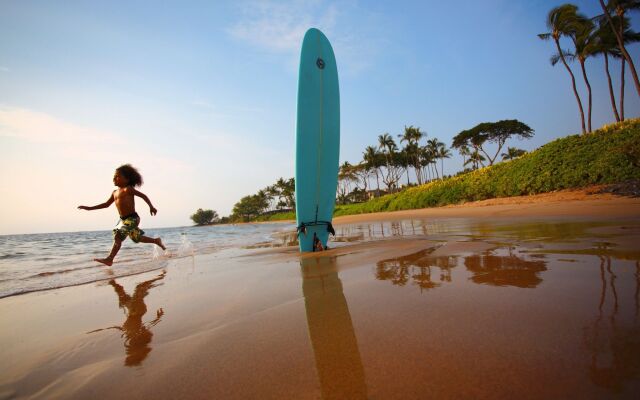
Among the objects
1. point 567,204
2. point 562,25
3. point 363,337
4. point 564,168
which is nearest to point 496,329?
point 363,337

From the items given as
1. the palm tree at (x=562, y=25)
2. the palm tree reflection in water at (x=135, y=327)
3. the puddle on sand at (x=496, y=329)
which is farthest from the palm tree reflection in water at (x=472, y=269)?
the palm tree at (x=562, y=25)

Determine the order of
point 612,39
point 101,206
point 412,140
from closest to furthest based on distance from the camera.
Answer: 1. point 101,206
2. point 612,39
3. point 412,140

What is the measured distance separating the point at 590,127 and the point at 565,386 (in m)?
27.7

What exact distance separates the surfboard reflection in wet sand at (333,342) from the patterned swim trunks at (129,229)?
3.93 metres

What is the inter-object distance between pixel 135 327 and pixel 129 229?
3735mm

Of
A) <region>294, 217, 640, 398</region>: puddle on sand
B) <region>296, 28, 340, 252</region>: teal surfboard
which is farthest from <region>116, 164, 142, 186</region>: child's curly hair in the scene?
<region>294, 217, 640, 398</region>: puddle on sand

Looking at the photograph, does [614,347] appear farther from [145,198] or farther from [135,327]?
[145,198]

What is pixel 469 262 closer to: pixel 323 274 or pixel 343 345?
pixel 323 274

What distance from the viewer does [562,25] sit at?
20656 mm

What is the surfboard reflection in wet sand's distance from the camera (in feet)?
3.19

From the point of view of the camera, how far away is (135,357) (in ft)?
4.64

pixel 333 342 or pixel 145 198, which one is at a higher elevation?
pixel 145 198

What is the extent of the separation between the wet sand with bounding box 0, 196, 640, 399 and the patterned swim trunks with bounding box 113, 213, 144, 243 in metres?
2.29

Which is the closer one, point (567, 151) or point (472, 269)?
point (472, 269)
